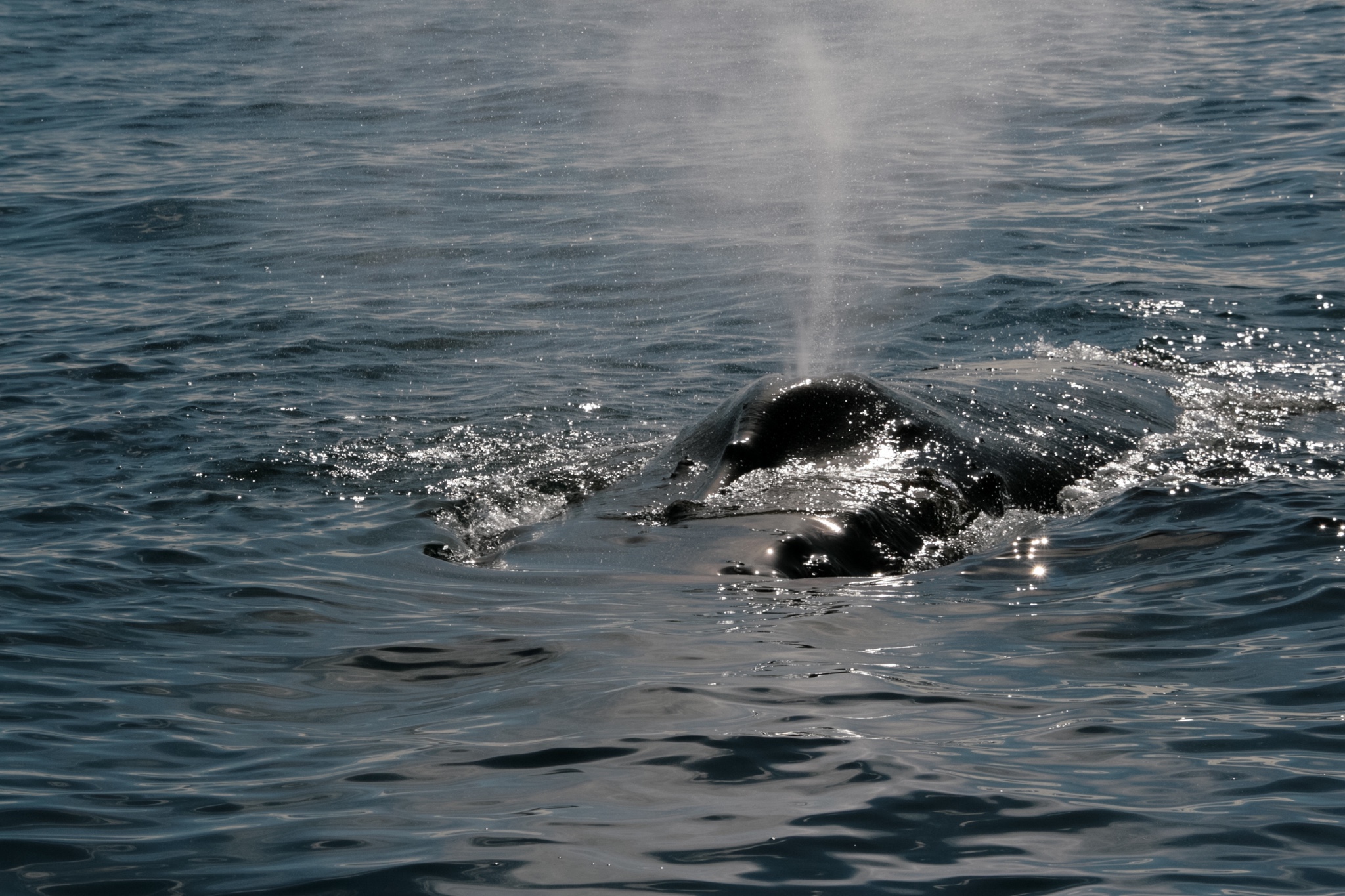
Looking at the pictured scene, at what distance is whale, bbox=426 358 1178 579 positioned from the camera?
714 centimetres

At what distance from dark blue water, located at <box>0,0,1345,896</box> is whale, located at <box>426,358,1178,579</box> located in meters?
0.21

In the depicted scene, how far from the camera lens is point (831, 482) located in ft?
25.1

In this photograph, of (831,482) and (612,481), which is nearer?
(831,482)

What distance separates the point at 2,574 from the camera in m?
7.42

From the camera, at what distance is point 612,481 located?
29.1ft

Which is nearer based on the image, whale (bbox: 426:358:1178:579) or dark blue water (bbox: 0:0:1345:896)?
dark blue water (bbox: 0:0:1345:896)

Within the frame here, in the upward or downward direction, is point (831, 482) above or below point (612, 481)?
above

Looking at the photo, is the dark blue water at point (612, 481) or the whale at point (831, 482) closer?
the dark blue water at point (612, 481)

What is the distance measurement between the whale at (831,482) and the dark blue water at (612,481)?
21cm

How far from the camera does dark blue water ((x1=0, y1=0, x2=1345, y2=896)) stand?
14.5ft

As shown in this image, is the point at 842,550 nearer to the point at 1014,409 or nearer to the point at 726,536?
the point at 726,536

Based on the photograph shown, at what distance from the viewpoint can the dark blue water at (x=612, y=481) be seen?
14.5 feet

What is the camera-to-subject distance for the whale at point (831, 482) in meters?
7.14

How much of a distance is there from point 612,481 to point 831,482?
169 cm
